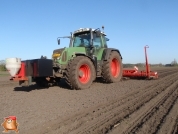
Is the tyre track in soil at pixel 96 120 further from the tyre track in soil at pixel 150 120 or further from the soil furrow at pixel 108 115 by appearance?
the tyre track in soil at pixel 150 120

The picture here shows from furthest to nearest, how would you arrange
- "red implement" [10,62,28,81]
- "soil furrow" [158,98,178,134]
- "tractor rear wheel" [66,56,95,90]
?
"tractor rear wheel" [66,56,95,90]
"red implement" [10,62,28,81]
"soil furrow" [158,98,178,134]

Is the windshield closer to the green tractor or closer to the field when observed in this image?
the green tractor

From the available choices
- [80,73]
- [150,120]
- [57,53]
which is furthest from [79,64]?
[150,120]

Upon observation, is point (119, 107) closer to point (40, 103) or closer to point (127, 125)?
point (127, 125)

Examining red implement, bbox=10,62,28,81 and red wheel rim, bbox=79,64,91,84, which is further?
red wheel rim, bbox=79,64,91,84

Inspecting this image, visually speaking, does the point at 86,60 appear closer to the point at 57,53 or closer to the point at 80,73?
the point at 80,73

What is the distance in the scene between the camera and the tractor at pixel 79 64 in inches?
295

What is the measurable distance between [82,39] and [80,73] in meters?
2.01

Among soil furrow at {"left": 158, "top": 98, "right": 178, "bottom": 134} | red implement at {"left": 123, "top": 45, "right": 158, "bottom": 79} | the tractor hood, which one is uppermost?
the tractor hood

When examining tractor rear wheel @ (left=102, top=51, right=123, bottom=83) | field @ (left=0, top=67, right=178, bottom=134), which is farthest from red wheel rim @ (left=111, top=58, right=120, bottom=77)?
field @ (left=0, top=67, right=178, bottom=134)

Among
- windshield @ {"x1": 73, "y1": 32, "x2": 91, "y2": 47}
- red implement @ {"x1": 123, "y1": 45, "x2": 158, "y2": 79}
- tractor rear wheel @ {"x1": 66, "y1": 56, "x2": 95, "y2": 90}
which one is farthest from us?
red implement @ {"x1": 123, "y1": 45, "x2": 158, "y2": 79}

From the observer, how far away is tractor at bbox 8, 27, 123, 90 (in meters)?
7.50

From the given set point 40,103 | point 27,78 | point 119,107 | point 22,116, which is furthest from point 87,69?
point 22,116

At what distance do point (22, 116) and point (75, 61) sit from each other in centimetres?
362
